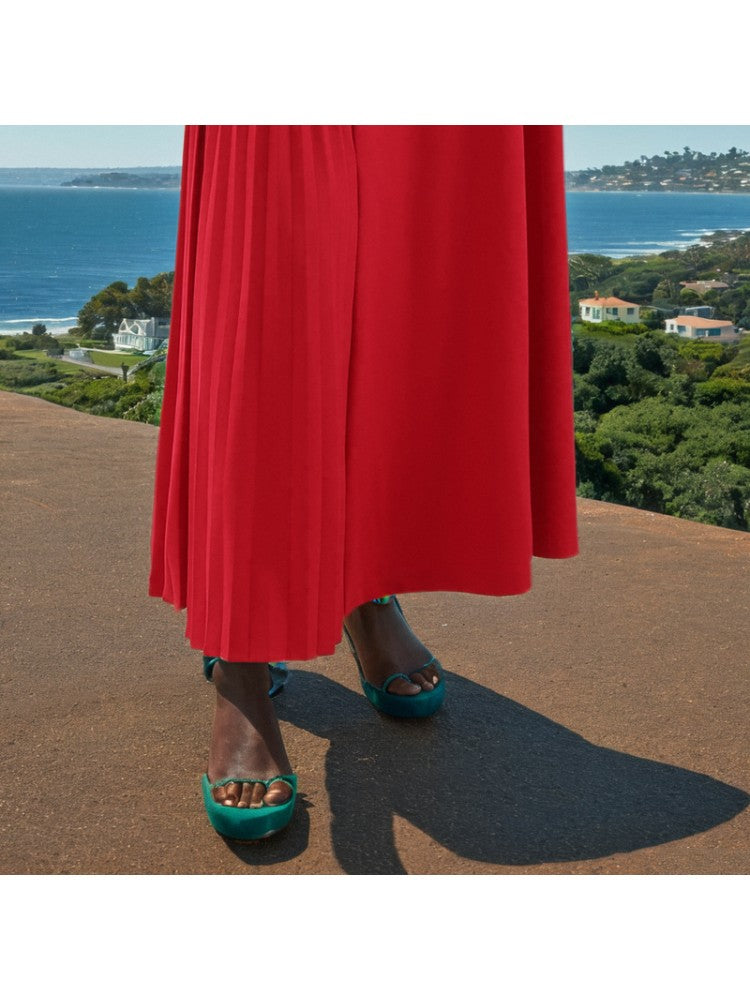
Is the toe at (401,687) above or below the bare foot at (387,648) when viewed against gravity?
below

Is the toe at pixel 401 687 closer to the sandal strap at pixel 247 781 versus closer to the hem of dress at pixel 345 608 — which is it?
the hem of dress at pixel 345 608

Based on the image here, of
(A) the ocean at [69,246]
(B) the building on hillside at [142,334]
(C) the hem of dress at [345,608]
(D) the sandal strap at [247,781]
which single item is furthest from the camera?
(B) the building on hillside at [142,334]

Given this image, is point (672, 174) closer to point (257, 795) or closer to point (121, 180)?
point (121, 180)

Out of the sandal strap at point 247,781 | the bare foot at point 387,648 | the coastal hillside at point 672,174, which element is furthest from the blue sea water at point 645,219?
the sandal strap at point 247,781

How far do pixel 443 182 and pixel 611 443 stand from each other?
314 centimetres

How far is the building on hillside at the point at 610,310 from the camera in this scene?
5.28m

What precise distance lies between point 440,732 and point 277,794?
50cm

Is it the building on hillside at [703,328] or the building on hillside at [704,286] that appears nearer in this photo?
the building on hillside at [703,328]

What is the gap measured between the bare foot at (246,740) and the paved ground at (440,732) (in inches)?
3.0

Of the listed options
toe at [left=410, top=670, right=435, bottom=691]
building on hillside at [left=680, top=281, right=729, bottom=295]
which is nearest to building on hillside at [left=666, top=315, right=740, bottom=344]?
building on hillside at [left=680, top=281, right=729, bottom=295]

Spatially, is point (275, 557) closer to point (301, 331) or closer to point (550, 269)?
point (301, 331)

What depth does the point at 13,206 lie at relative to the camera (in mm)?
6715

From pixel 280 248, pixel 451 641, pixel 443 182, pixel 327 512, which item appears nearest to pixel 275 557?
pixel 327 512

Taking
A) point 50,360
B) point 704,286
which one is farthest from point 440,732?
point 50,360
